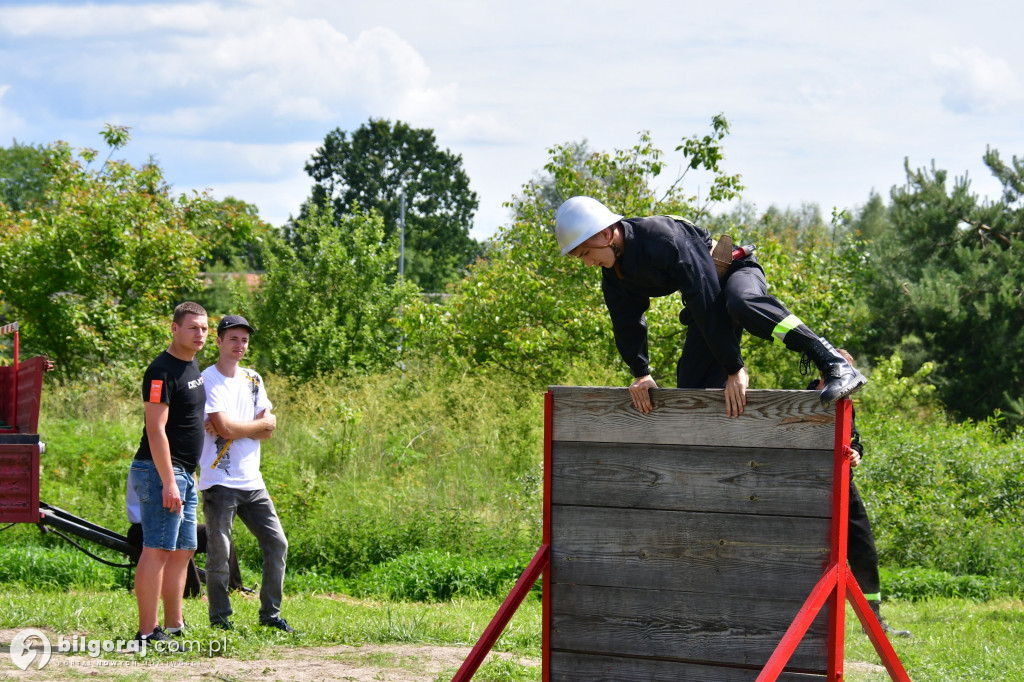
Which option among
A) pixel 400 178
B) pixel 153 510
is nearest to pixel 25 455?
pixel 153 510

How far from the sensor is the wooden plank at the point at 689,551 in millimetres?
3553

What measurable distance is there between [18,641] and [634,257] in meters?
4.27

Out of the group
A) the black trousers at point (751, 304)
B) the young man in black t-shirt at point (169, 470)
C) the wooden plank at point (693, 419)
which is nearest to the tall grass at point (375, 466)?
the young man in black t-shirt at point (169, 470)

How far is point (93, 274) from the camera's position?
52.3ft

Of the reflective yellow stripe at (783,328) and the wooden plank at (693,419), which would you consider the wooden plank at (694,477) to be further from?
the reflective yellow stripe at (783,328)

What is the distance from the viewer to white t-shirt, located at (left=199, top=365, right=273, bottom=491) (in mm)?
5738

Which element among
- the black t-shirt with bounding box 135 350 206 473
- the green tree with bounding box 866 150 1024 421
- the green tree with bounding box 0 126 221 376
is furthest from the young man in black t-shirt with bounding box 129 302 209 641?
the green tree with bounding box 866 150 1024 421

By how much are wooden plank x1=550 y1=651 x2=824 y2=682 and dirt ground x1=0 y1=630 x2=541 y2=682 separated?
1282 millimetres

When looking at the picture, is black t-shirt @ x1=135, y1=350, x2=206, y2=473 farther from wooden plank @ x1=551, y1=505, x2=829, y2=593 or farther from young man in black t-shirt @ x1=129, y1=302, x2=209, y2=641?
wooden plank @ x1=551, y1=505, x2=829, y2=593

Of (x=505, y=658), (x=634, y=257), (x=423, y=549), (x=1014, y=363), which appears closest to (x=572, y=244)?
(x=634, y=257)

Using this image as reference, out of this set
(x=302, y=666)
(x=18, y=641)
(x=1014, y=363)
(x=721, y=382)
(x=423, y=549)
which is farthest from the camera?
(x=1014, y=363)

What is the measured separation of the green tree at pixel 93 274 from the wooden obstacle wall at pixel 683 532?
13393 mm

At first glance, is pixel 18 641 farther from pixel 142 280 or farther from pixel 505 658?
pixel 142 280

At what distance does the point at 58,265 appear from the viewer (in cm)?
1580
